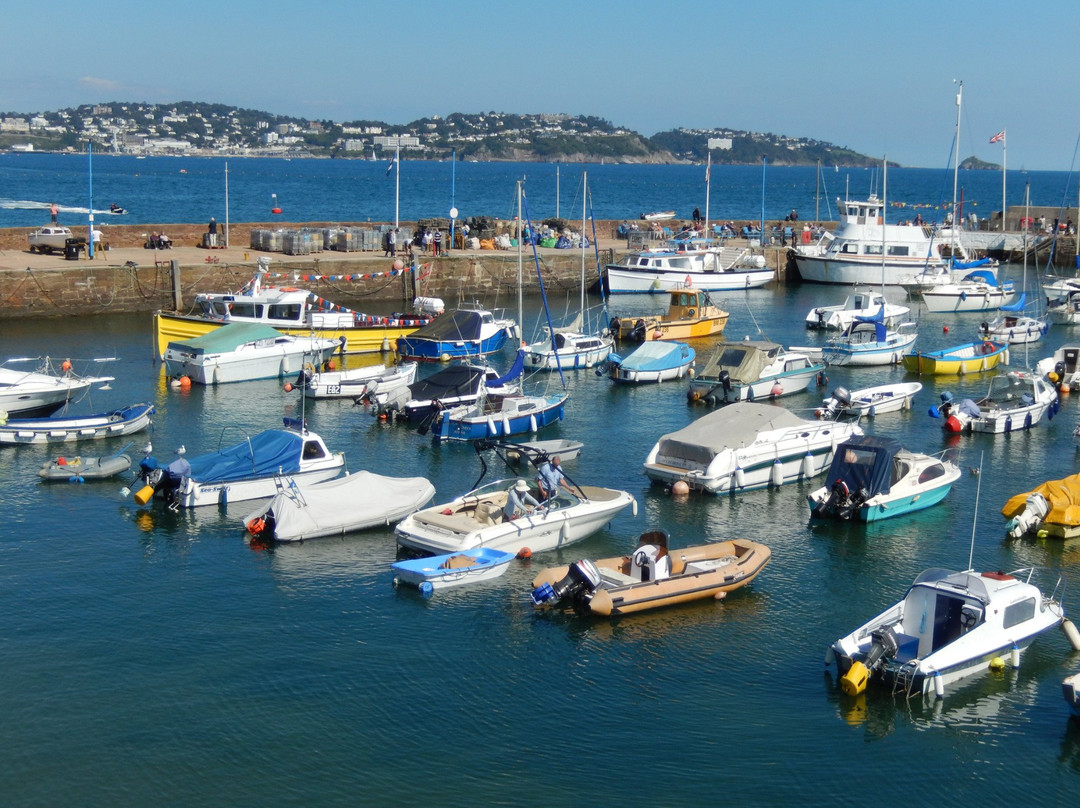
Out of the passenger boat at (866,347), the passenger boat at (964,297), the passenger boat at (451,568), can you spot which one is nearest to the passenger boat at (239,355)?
the passenger boat at (451,568)

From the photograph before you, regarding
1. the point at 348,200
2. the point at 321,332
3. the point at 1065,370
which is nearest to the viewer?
the point at 1065,370

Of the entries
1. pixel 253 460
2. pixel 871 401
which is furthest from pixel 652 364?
pixel 253 460

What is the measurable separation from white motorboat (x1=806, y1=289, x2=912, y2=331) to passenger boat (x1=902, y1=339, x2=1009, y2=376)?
708 cm

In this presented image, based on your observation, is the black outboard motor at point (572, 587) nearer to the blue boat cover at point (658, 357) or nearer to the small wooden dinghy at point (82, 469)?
the small wooden dinghy at point (82, 469)

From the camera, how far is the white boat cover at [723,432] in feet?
89.8

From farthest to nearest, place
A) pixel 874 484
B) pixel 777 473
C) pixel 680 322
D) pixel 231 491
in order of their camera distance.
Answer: pixel 680 322 → pixel 777 473 → pixel 231 491 → pixel 874 484

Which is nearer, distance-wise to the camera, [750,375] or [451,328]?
[750,375]

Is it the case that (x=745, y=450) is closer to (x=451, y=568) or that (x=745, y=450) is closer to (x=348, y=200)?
(x=451, y=568)

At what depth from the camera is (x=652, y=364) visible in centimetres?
4009

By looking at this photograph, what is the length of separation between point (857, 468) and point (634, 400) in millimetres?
12816

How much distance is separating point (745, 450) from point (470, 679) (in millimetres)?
11173

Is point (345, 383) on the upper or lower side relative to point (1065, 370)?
lower

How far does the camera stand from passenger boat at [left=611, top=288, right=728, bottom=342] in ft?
158

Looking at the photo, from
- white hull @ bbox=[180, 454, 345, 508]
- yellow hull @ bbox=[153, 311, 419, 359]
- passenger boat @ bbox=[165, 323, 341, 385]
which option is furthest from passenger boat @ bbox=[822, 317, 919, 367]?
white hull @ bbox=[180, 454, 345, 508]
